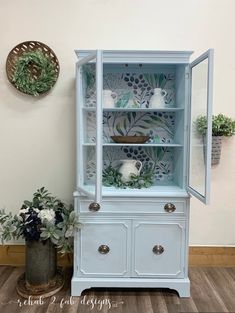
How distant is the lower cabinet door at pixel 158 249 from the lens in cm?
225

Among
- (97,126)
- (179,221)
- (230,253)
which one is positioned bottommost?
A: (230,253)

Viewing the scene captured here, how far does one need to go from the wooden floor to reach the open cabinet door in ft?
2.72

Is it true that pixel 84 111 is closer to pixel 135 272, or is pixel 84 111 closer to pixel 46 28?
pixel 46 28

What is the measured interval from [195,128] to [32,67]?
1500 mm

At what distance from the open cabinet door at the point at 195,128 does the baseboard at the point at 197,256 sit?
2.80 ft

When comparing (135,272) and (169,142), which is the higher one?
(169,142)

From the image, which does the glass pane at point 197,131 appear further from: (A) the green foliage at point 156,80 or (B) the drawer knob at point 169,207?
(A) the green foliage at point 156,80

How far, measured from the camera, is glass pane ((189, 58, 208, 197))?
2.09m

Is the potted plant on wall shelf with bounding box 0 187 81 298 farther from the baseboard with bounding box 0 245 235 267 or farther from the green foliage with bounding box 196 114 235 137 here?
the green foliage with bounding box 196 114 235 137

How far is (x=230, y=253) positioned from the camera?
2.75m

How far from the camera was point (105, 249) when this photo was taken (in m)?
2.26

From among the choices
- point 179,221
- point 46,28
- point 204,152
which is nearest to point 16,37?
point 46,28

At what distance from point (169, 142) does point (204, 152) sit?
0.57m

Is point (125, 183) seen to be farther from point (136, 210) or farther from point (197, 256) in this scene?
point (197, 256)
